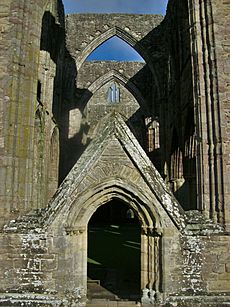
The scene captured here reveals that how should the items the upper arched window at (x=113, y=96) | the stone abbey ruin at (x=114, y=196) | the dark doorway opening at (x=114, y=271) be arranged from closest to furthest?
the stone abbey ruin at (x=114, y=196) → the dark doorway opening at (x=114, y=271) → the upper arched window at (x=113, y=96)

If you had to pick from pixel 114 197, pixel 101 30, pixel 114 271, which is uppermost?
pixel 101 30

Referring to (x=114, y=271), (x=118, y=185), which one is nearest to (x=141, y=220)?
(x=118, y=185)

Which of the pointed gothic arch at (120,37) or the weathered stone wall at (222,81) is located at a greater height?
the pointed gothic arch at (120,37)

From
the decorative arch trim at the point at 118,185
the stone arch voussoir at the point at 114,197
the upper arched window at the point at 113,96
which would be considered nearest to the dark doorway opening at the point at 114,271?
the stone arch voussoir at the point at 114,197

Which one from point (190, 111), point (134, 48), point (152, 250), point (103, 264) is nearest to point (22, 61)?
point (152, 250)

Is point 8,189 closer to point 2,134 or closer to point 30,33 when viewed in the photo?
point 2,134

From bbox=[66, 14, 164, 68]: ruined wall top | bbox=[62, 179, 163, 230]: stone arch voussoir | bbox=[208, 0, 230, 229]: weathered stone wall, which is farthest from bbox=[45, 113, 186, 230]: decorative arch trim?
bbox=[66, 14, 164, 68]: ruined wall top

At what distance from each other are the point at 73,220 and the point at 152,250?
1.43 m

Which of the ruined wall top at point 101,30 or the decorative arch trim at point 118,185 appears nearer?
the decorative arch trim at point 118,185

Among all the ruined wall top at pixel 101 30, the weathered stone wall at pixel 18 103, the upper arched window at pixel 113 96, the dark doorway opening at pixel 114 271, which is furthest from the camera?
the upper arched window at pixel 113 96

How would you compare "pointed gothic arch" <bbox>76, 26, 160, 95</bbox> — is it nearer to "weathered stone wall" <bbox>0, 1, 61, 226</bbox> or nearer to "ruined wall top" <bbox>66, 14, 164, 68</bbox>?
"ruined wall top" <bbox>66, 14, 164, 68</bbox>

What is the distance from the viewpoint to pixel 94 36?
Answer: 697 inches

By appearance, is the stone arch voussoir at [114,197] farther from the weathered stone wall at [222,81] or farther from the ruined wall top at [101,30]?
the ruined wall top at [101,30]

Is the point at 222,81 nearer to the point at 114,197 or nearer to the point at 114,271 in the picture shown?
the point at 114,197
